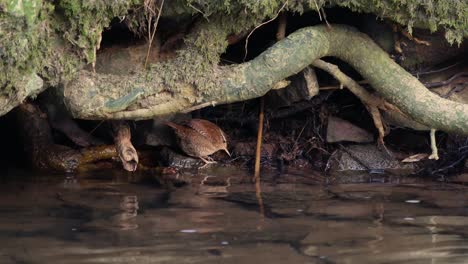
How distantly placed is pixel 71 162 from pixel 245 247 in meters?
3.05

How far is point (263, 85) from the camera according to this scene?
5426mm

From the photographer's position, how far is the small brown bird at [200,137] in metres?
6.70

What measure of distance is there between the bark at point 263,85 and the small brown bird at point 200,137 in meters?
1.20

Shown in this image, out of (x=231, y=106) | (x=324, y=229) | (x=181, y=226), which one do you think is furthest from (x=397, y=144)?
(x=181, y=226)

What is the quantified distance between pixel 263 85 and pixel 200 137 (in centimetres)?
150

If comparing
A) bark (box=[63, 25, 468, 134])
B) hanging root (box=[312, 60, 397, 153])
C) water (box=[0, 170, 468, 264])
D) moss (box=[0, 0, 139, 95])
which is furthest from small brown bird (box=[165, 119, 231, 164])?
moss (box=[0, 0, 139, 95])

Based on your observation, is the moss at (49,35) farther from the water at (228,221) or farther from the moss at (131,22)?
the water at (228,221)

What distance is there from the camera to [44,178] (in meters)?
6.28

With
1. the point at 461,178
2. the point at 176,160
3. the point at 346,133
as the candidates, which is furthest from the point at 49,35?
the point at 461,178

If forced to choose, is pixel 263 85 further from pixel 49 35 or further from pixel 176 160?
pixel 176 160

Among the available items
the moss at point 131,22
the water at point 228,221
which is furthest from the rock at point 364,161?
the moss at point 131,22

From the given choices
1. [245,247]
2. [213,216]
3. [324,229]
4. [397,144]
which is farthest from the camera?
[397,144]

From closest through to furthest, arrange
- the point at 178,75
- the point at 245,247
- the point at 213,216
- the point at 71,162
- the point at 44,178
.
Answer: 1. the point at 245,247
2. the point at 213,216
3. the point at 178,75
4. the point at 44,178
5. the point at 71,162

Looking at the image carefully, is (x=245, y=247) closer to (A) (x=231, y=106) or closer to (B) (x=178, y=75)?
(B) (x=178, y=75)
